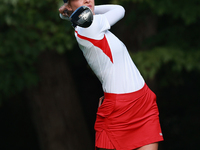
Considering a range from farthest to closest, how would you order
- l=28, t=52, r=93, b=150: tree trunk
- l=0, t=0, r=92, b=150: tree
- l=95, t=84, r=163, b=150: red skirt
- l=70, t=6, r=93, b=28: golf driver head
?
l=28, t=52, r=93, b=150: tree trunk → l=0, t=0, r=92, b=150: tree → l=95, t=84, r=163, b=150: red skirt → l=70, t=6, r=93, b=28: golf driver head

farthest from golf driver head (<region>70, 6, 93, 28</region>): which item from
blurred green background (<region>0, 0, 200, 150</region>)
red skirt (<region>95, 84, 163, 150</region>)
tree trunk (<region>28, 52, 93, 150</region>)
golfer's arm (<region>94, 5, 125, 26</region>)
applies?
tree trunk (<region>28, 52, 93, 150</region>)

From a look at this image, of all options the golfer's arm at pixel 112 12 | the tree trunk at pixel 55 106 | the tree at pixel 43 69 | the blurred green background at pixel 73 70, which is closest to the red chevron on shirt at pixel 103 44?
the golfer's arm at pixel 112 12

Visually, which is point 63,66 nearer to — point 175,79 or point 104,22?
point 175,79

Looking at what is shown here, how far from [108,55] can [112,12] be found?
0.36 m

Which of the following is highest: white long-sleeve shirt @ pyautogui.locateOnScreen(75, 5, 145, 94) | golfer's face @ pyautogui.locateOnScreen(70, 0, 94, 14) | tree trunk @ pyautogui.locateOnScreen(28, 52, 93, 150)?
golfer's face @ pyautogui.locateOnScreen(70, 0, 94, 14)

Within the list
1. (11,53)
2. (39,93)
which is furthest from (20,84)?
(39,93)

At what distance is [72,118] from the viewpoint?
23.1ft

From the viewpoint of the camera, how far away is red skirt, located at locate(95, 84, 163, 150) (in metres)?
2.44

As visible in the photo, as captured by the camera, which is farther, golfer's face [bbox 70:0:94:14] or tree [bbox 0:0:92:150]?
tree [bbox 0:0:92:150]

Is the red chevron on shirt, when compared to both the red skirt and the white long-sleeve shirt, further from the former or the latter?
the red skirt

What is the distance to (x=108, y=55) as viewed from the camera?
2363 millimetres

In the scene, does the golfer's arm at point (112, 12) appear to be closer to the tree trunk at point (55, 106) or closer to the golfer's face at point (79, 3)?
the golfer's face at point (79, 3)

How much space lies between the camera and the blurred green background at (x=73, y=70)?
17.1 feet

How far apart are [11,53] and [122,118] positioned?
142 inches
